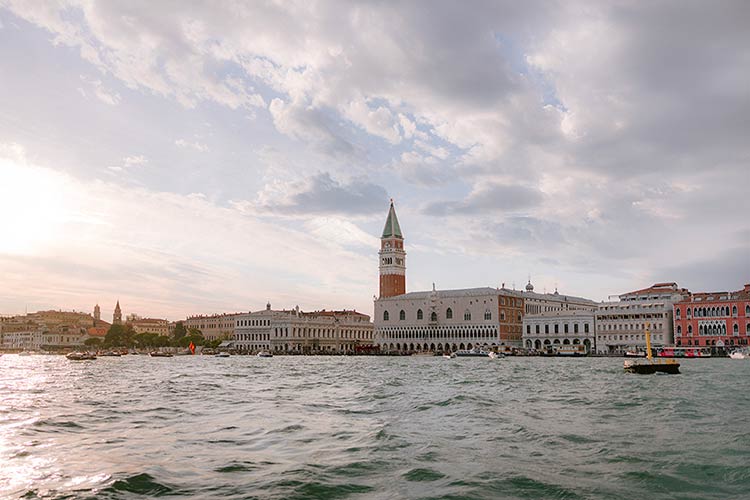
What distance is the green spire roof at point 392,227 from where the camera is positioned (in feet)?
468

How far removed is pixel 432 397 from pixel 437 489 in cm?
1639

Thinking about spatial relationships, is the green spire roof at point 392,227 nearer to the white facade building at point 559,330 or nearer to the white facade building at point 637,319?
the white facade building at point 559,330

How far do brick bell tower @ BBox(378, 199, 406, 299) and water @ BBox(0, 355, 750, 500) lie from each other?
371 ft

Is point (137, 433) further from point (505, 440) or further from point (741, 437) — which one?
point (741, 437)

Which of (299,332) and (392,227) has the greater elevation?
(392,227)

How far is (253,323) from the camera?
139875 mm

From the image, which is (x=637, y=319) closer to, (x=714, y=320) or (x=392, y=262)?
(x=714, y=320)

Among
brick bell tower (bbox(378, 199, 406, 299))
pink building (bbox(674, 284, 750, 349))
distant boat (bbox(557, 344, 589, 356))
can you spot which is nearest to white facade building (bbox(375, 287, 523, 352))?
brick bell tower (bbox(378, 199, 406, 299))

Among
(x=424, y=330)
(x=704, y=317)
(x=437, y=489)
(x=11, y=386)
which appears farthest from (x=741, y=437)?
(x=424, y=330)

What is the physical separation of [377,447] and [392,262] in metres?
126

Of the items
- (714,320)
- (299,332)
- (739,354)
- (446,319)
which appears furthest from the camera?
(299,332)

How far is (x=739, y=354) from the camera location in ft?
266

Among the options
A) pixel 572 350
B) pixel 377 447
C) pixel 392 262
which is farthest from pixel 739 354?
pixel 377 447

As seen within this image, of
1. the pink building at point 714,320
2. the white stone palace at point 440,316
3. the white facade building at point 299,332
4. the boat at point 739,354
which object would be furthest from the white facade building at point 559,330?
the white facade building at point 299,332
